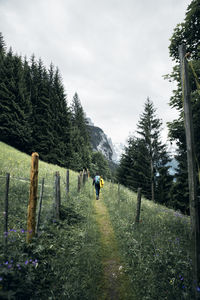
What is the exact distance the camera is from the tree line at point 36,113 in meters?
23.8

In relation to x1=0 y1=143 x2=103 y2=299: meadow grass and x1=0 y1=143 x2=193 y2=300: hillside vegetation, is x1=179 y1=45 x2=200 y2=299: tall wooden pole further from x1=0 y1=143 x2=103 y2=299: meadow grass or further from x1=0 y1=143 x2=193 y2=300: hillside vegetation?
x1=0 y1=143 x2=103 y2=299: meadow grass

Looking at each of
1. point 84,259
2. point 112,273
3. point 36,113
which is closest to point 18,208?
point 84,259

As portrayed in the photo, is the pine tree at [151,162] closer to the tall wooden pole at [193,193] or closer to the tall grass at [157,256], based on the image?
the tall grass at [157,256]

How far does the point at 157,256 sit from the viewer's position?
3844mm

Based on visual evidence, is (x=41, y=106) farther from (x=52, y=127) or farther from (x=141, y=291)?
(x=141, y=291)

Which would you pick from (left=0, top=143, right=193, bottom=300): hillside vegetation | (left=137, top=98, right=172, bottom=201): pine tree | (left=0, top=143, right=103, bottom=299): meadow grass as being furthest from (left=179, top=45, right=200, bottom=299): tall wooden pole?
(left=137, top=98, right=172, bottom=201): pine tree

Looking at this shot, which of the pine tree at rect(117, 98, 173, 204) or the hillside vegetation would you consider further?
the pine tree at rect(117, 98, 173, 204)

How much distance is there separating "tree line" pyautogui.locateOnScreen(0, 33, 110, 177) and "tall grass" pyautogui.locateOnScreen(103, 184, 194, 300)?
74.1 feet

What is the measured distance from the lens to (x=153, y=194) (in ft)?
72.4

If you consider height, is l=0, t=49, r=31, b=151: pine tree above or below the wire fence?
above

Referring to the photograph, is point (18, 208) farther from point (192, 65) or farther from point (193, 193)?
point (192, 65)

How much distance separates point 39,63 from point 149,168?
103 feet

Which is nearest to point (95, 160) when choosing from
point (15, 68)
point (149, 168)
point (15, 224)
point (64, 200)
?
point (149, 168)

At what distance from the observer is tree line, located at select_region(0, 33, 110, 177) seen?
2378 centimetres
